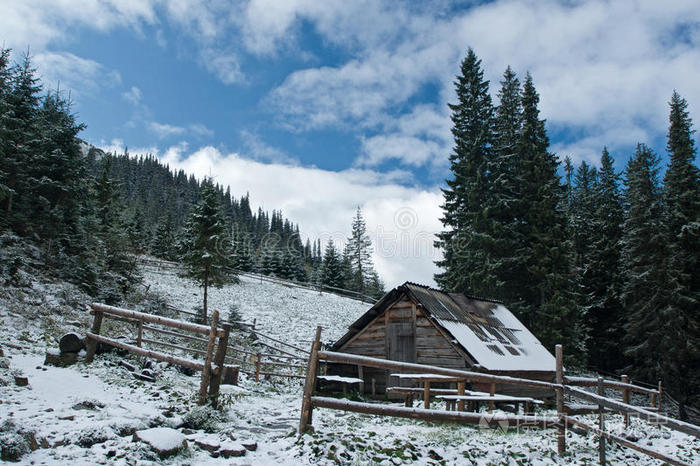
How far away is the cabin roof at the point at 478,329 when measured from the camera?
16406 mm

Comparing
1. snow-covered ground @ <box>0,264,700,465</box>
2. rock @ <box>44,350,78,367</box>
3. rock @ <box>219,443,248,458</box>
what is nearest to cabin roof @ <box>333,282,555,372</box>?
snow-covered ground @ <box>0,264,700,465</box>

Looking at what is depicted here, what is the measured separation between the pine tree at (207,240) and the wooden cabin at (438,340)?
11.9m

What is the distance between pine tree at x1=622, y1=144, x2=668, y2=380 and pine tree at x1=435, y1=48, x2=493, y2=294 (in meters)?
11.5

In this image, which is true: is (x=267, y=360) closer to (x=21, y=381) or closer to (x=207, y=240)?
(x=207, y=240)

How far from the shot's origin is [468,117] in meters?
31.6

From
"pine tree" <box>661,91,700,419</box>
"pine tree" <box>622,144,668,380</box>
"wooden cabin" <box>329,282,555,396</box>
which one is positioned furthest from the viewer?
"pine tree" <box>622,144,668,380</box>

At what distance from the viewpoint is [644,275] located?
28.4 metres

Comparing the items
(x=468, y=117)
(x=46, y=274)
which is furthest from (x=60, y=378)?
(x=468, y=117)

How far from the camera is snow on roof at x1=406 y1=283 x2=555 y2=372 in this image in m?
16.3

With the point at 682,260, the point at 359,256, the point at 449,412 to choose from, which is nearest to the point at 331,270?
the point at 359,256

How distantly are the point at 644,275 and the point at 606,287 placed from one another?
6884mm

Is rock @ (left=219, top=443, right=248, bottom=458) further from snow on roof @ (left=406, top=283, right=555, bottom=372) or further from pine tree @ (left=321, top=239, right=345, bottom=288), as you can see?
pine tree @ (left=321, top=239, right=345, bottom=288)

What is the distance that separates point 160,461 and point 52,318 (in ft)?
Answer: 46.8

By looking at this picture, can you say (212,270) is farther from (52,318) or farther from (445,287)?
(445,287)
